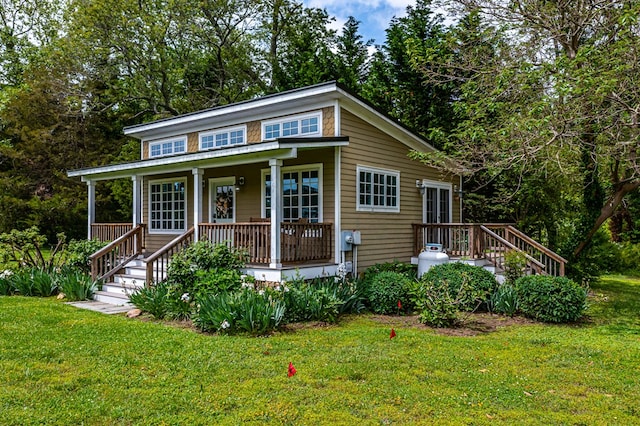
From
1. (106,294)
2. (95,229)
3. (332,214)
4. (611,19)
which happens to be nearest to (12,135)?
(95,229)

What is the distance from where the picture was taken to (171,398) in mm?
4332

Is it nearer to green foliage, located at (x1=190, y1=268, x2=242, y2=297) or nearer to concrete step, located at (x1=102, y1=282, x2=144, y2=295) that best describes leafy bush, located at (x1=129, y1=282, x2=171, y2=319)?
green foliage, located at (x1=190, y1=268, x2=242, y2=297)

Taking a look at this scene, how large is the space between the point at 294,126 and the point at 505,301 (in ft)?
20.7

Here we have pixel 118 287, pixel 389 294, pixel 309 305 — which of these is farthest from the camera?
pixel 118 287

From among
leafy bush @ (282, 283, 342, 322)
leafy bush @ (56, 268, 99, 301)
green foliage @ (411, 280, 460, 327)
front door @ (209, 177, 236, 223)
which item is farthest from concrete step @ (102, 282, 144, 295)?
green foliage @ (411, 280, 460, 327)

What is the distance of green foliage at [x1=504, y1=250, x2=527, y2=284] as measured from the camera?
1010cm

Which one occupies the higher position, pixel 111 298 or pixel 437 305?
pixel 437 305

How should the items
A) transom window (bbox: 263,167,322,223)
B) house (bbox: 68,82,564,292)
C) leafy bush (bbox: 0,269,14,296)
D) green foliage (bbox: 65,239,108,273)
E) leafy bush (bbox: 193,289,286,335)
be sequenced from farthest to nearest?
1. green foliage (bbox: 65,239,108,273)
2. transom window (bbox: 263,167,322,223)
3. leafy bush (bbox: 0,269,14,296)
4. house (bbox: 68,82,564,292)
5. leafy bush (bbox: 193,289,286,335)

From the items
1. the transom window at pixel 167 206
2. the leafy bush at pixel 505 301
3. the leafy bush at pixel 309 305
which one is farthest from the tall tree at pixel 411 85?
the leafy bush at pixel 309 305

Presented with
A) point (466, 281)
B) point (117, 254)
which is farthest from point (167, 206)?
point (466, 281)

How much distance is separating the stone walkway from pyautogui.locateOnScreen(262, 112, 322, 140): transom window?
5.42m

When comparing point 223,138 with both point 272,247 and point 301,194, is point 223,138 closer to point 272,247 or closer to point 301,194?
point 301,194

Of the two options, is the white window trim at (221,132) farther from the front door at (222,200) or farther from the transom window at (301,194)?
the transom window at (301,194)

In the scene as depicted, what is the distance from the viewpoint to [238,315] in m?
6.96
